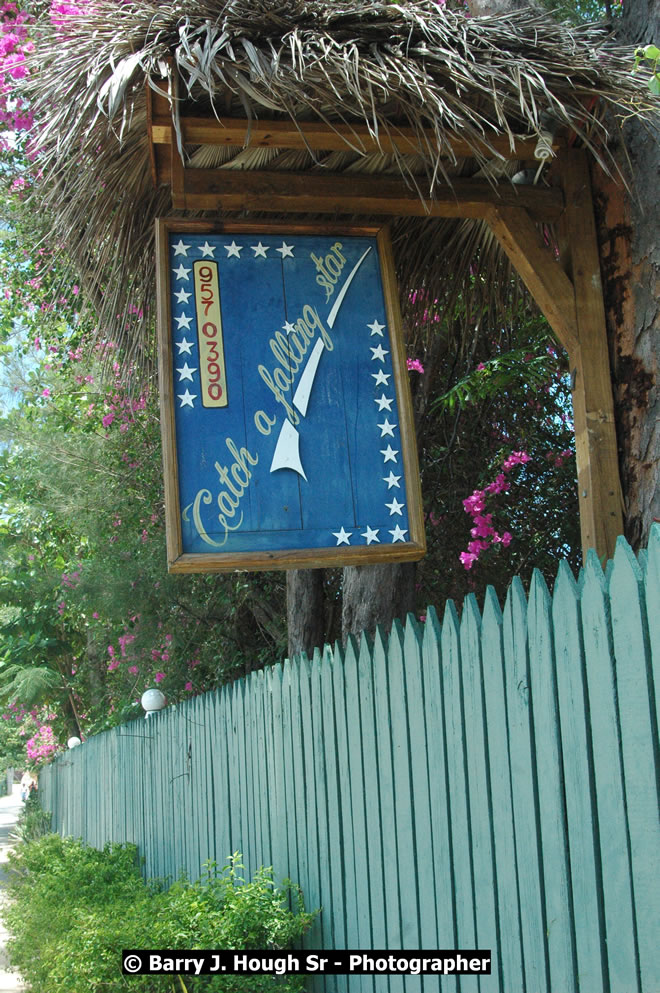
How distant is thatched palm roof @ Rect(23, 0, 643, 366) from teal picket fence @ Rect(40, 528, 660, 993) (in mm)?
1762

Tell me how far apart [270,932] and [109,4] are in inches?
162

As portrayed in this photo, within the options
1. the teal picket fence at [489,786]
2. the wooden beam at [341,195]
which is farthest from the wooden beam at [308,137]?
the teal picket fence at [489,786]

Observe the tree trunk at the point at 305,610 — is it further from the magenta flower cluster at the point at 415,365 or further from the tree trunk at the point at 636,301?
the tree trunk at the point at 636,301

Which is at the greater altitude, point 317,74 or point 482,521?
point 317,74

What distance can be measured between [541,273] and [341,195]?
965mm

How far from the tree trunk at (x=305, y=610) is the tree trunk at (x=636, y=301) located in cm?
410

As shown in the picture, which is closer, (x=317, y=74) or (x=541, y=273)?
(x=317, y=74)

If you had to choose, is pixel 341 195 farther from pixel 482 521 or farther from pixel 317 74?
pixel 482 521

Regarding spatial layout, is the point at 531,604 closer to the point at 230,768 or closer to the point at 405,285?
the point at 405,285

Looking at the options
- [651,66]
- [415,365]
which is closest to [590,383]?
[651,66]

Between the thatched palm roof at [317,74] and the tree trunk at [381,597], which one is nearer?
the thatched palm roof at [317,74]

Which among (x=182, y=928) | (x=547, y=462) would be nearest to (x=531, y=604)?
(x=182, y=928)

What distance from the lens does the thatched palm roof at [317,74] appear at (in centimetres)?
355

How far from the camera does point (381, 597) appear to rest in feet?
21.2
